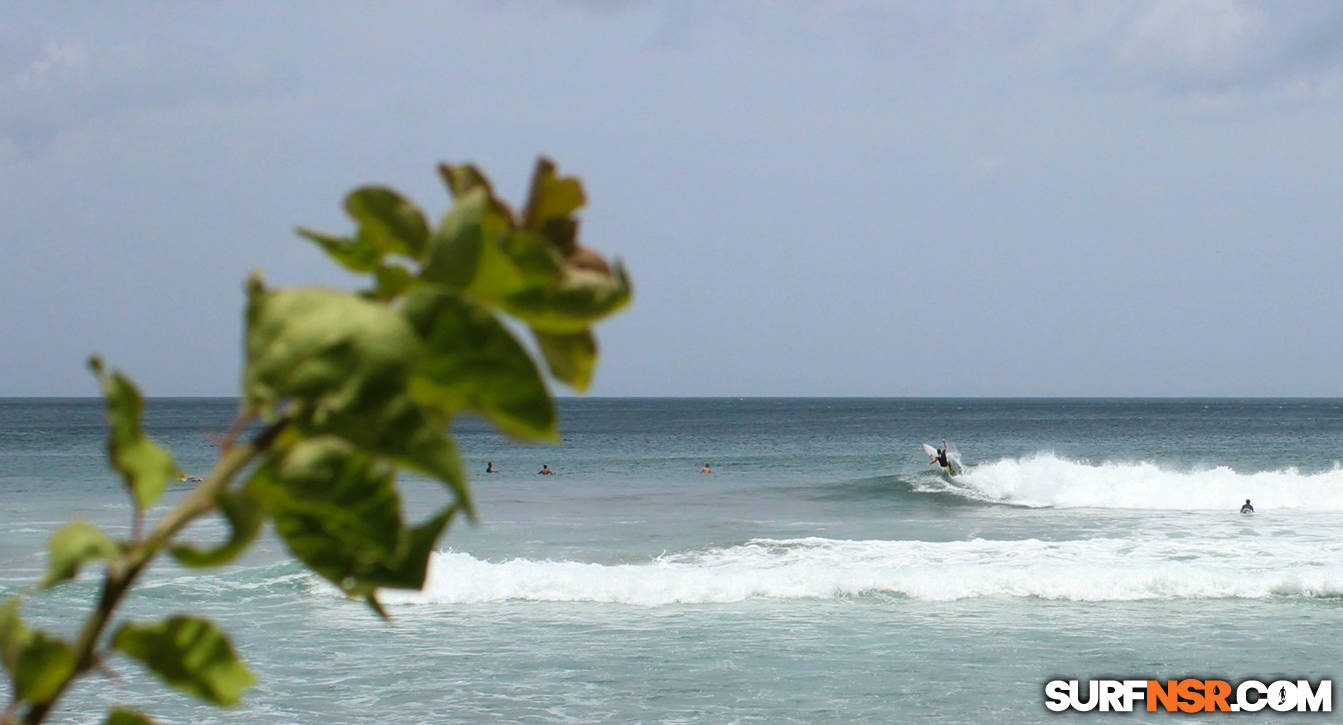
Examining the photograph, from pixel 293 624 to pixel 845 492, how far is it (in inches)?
841

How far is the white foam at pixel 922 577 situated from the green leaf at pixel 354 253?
13.8 meters

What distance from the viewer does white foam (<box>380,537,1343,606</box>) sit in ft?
49.4

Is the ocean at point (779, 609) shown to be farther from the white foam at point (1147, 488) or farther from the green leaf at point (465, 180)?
the green leaf at point (465, 180)

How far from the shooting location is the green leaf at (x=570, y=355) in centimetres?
44

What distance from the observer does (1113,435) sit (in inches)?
2788

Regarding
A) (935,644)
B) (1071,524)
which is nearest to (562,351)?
(935,644)

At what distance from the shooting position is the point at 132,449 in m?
0.38

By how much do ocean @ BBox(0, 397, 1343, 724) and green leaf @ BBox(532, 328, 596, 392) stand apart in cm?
306

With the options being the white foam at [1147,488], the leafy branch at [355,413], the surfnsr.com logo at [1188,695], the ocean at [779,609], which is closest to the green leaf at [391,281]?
the leafy branch at [355,413]

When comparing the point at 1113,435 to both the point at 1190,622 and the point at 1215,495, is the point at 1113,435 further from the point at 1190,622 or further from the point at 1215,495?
the point at 1190,622

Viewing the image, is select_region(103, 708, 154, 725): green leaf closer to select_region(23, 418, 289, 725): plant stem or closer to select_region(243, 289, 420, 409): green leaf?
select_region(23, 418, 289, 725): plant stem

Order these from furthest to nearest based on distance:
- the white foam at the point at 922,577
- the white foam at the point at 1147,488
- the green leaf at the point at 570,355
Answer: the white foam at the point at 1147,488 → the white foam at the point at 922,577 → the green leaf at the point at 570,355

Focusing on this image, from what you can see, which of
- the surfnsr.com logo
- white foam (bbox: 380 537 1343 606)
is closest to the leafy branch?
the surfnsr.com logo

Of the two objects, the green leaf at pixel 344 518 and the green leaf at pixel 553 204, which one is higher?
the green leaf at pixel 553 204
